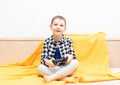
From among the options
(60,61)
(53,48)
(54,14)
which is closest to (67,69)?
(60,61)

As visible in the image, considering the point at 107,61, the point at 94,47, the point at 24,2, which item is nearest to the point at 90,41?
the point at 94,47

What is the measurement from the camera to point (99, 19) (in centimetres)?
191

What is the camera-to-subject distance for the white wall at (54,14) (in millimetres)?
1872

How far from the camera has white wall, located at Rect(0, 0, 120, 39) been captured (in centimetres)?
187

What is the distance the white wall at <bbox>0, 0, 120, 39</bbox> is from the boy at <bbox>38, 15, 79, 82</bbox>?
25cm

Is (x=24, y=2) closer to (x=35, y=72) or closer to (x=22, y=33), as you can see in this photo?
(x=22, y=33)

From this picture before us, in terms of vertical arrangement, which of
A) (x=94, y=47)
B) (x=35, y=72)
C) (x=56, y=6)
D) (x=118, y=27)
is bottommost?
(x=35, y=72)

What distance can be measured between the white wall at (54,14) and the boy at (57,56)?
25cm

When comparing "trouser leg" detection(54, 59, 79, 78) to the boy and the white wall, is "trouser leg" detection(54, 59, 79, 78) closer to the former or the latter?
the boy

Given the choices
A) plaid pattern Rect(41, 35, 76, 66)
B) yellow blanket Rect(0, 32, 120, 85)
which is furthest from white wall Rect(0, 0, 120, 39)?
plaid pattern Rect(41, 35, 76, 66)

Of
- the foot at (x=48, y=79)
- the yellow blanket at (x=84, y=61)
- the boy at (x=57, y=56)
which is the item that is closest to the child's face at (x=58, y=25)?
the boy at (x=57, y=56)

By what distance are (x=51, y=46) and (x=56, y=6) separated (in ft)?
1.27

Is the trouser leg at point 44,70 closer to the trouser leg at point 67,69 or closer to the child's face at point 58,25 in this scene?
the trouser leg at point 67,69

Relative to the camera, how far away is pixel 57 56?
164 cm
